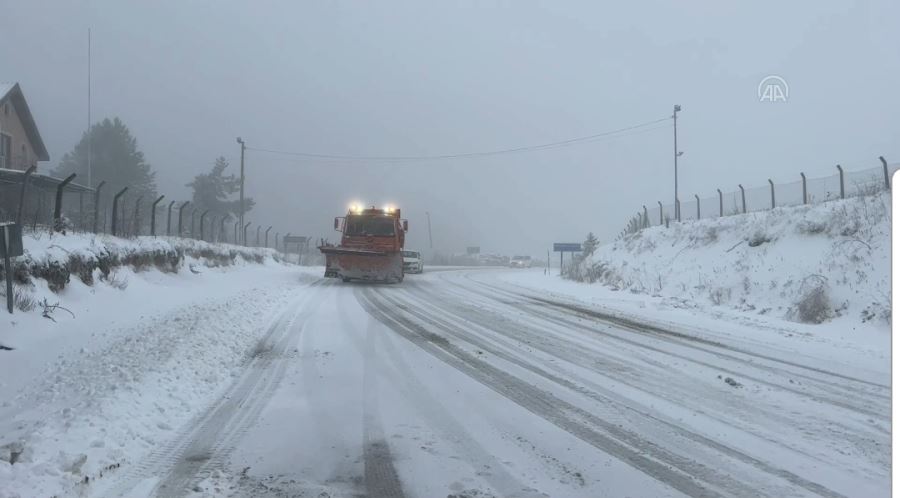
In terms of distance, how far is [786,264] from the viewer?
51.5ft

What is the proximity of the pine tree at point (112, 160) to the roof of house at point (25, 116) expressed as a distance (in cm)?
966

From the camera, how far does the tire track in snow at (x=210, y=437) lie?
3.88m

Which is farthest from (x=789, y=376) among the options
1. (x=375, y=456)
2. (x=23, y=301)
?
(x=23, y=301)

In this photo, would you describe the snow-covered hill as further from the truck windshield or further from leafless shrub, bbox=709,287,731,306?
the truck windshield

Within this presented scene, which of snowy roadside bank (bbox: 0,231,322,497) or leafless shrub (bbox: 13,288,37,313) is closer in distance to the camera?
snowy roadside bank (bbox: 0,231,322,497)

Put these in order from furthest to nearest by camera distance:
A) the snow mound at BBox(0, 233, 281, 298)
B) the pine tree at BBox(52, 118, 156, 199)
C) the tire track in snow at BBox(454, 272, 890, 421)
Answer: the pine tree at BBox(52, 118, 156, 199) < the snow mound at BBox(0, 233, 281, 298) < the tire track in snow at BBox(454, 272, 890, 421)

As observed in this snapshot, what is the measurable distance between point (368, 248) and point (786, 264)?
14.5m

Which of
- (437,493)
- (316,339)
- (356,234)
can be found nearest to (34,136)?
(356,234)

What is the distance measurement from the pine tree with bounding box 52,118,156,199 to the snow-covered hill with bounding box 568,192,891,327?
122 ft

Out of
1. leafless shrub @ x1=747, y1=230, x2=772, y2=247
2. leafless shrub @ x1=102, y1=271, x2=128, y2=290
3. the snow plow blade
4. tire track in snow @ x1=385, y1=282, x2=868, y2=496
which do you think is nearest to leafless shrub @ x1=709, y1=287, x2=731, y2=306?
leafless shrub @ x1=747, y1=230, x2=772, y2=247

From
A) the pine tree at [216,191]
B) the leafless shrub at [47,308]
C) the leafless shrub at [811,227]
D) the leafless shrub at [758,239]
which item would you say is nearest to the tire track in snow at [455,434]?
the leafless shrub at [47,308]

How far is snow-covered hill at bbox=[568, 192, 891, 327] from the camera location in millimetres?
12703

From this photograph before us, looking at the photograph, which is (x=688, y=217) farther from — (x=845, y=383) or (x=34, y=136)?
(x=34, y=136)

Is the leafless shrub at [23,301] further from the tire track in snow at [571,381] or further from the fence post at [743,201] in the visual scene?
the fence post at [743,201]
